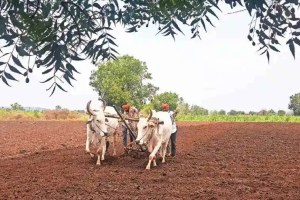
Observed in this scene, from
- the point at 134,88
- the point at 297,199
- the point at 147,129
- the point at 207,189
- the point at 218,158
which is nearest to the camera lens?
the point at 297,199

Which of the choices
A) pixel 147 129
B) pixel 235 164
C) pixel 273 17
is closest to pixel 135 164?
pixel 147 129

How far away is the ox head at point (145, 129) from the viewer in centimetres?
1338

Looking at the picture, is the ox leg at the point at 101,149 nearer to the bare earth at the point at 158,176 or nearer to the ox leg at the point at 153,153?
the bare earth at the point at 158,176

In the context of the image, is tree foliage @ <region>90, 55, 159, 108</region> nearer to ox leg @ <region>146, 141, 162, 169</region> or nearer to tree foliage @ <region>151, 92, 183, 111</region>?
tree foliage @ <region>151, 92, 183, 111</region>

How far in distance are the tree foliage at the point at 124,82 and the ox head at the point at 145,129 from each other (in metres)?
45.7

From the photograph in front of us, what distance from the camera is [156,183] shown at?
1085cm

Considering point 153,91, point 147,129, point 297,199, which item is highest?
point 153,91

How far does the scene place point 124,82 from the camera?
209 feet

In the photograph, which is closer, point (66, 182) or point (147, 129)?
point (66, 182)

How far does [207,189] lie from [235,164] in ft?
14.7

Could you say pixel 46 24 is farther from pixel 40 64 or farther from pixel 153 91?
pixel 153 91

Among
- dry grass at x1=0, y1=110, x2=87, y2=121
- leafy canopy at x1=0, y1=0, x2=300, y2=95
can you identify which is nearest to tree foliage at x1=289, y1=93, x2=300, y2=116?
dry grass at x1=0, y1=110, x2=87, y2=121

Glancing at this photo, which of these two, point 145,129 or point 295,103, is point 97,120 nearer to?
point 145,129

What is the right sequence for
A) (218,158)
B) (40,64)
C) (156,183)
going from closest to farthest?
(40,64), (156,183), (218,158)
